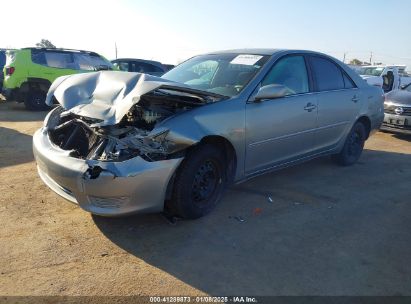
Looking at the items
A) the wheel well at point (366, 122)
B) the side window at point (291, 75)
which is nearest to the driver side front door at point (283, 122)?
the side window at point (291, 75)

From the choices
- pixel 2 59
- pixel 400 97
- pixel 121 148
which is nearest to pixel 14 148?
pixel 121 148

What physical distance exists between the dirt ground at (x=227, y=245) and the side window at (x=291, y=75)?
1252mm

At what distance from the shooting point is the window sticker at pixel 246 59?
4473 mm

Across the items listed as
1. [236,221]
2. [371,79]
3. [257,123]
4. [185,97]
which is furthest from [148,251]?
[371,79]

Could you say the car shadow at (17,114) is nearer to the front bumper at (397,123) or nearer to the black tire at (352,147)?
the black tire at (352,147)

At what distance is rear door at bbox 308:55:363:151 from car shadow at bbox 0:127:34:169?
4184 mm

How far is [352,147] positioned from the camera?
19.7 ft

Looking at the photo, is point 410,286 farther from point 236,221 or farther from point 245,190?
point 245,190

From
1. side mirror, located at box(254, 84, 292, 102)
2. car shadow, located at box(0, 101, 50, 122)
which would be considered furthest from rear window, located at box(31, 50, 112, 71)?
side mirror, located at box(254, 84, 292, 102)

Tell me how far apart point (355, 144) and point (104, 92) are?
158 inches

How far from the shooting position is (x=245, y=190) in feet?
15.7

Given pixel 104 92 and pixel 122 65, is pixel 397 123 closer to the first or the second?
pixel 104 92

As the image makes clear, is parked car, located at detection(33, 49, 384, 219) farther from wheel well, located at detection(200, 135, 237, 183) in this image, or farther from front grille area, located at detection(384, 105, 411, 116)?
front grille area, located at detection(384, 105, 411, 116)

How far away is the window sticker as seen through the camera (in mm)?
4473
